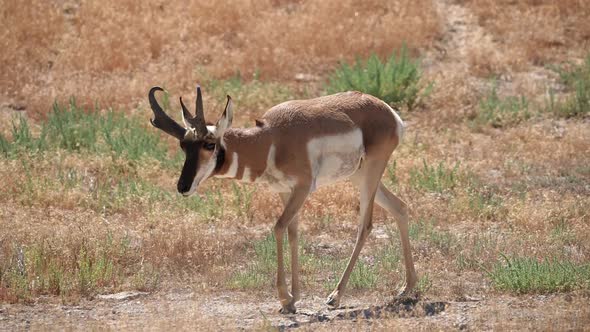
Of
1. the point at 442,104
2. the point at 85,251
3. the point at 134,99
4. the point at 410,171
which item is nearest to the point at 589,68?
the point at 442,104

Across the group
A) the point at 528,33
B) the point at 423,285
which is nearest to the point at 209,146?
the point at 423,285

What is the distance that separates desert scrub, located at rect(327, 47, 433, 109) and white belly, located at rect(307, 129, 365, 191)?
6.54 metres

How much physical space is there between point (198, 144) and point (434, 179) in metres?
4.95

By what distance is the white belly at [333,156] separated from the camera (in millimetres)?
8719

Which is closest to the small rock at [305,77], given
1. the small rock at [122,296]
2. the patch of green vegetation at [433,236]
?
the patch of green vegetation at [433,236]

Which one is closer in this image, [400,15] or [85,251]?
[85,251]

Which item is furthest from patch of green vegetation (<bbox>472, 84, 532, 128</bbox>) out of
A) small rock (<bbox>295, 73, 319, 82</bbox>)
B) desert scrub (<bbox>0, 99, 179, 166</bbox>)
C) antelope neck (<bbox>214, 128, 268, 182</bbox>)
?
antelope neck (<bbox>214, 128, 268, 182</bbox>)

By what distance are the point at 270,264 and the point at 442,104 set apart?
6884mm

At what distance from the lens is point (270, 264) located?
32.3 ft

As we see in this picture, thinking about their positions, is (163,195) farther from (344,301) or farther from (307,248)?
A: (344,301)

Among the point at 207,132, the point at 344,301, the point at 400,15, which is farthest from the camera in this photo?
the point at 400,15

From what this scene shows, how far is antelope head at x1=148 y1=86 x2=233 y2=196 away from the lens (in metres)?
8.11

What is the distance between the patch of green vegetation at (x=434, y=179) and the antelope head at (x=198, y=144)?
4.59 meters

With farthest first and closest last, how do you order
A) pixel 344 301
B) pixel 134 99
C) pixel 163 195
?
pixel 134 99 < pixel 163 195 < pixel 344 301
